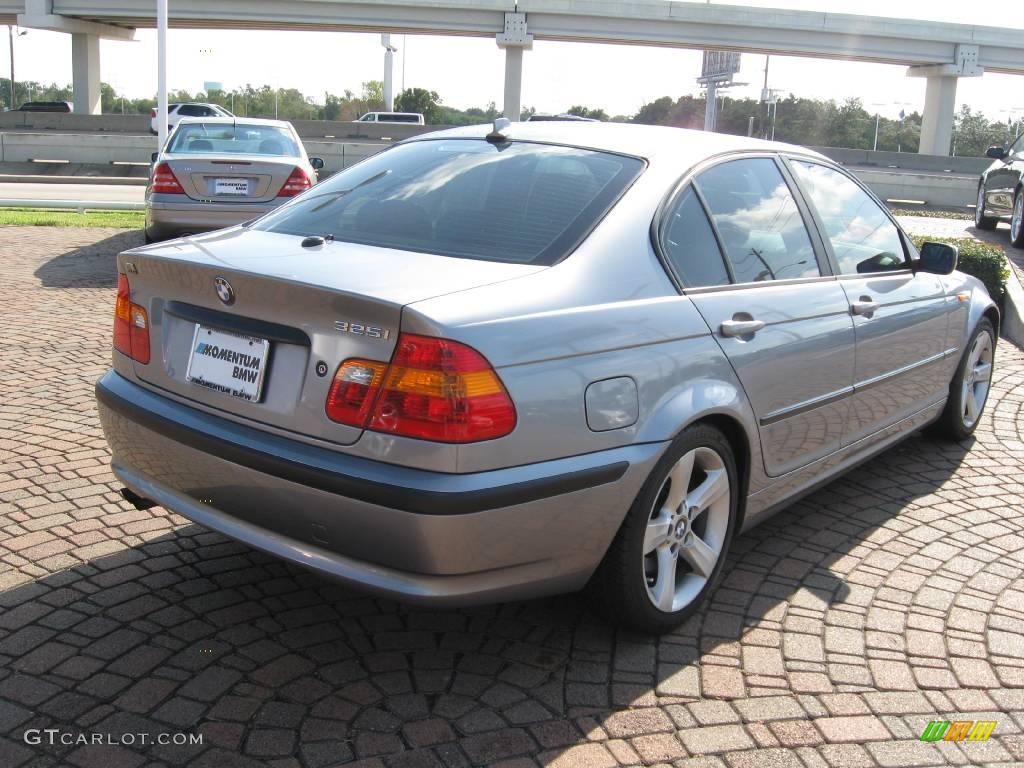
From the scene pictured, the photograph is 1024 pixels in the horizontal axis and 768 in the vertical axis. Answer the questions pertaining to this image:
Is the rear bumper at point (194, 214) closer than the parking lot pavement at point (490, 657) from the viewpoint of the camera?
No

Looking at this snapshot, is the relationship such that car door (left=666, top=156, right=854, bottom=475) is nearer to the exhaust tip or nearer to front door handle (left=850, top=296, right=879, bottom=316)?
front door handle (left=850, top=296, right=879, bottom=316)

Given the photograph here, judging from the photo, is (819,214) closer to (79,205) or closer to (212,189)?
(212,189)

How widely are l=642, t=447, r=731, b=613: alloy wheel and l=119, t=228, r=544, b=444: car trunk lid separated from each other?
907 millimetres

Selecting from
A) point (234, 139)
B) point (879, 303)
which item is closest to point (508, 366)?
point (879, 303)

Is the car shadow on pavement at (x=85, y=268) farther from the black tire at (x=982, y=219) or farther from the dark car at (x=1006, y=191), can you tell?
the black tire at (x=982, y=219)

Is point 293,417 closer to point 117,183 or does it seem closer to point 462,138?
point 462,138

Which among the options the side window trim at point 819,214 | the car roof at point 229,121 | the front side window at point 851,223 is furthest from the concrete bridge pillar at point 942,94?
the front side window at point 851,223

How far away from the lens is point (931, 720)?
2.99 meters

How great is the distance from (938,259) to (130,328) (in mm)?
3698

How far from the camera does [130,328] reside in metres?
3.45

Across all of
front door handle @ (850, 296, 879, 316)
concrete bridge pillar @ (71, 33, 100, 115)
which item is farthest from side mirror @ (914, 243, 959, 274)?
concrete bridge pillar @ (71, 33, 100, 115)

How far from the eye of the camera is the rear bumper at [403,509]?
2.67 m

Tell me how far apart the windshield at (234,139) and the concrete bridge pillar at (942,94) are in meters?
49.8

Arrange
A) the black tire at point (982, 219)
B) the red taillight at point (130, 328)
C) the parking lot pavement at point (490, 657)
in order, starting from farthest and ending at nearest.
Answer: the black tire at point (982, 219), the red taillight at point (130, 328), the parking lot pavement at point (490, 657)
